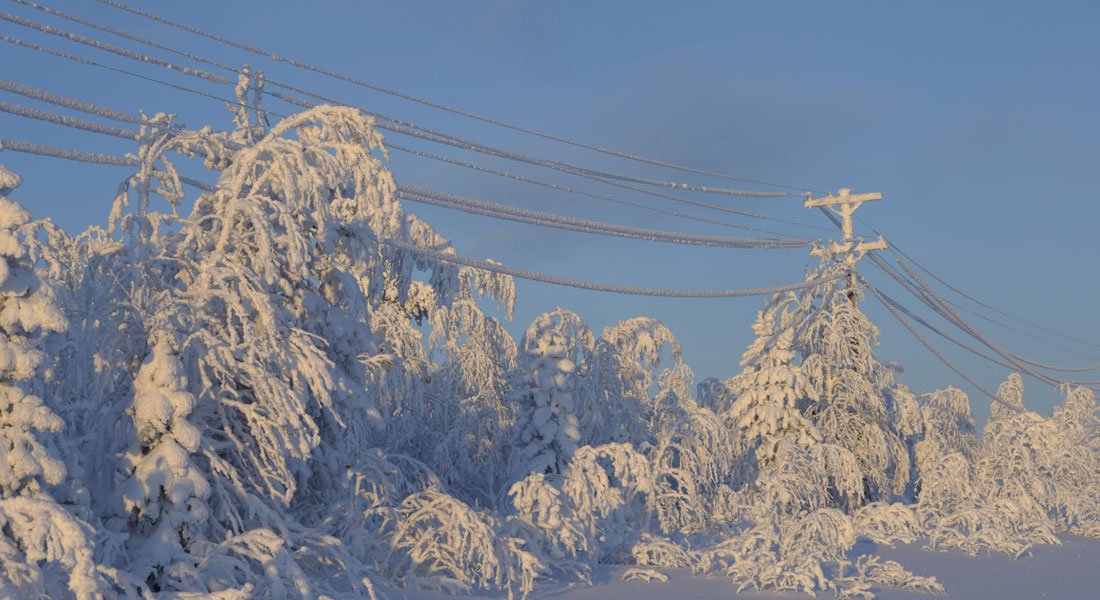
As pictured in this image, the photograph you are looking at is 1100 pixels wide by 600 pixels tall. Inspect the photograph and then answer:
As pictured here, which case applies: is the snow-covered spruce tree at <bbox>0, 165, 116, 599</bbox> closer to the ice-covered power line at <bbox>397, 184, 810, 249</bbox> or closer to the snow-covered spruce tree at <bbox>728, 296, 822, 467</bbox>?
the ice-covered power line at <bbox>397, 184, 810, 249</bbox>

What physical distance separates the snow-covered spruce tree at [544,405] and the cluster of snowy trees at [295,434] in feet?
0.13

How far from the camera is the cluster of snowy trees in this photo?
6.97 metres

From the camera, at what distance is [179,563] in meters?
7.74

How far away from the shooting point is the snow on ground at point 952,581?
35.9 feet

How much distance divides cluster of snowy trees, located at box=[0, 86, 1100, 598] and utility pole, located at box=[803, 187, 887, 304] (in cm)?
700

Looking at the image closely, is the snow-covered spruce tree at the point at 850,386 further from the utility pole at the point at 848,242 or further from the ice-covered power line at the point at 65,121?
the ice-covered power line at the point at 65,121

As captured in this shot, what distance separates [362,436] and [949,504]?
1474 cm

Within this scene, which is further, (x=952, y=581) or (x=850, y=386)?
(x=850, y=386)

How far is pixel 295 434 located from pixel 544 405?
6324 mm

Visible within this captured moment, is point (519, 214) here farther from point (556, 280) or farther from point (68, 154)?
point (68, 154)

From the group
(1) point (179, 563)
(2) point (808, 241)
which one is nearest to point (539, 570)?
(1) point (179, 563)

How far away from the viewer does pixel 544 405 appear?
14.9m

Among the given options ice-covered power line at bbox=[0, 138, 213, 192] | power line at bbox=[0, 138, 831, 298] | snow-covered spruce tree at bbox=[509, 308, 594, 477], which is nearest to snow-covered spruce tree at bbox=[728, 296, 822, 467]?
power line at bbox=[0, 138, 831, 298]

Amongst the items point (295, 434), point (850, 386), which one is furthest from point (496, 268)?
point (850, 386)
